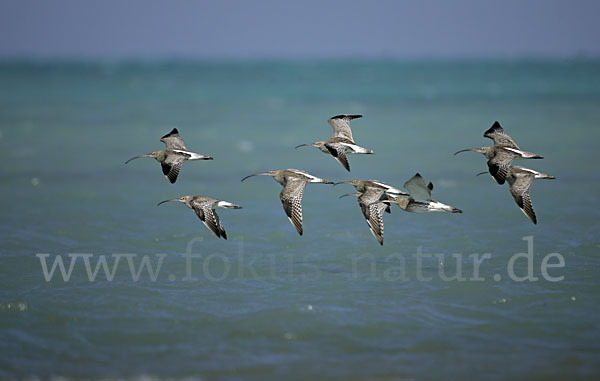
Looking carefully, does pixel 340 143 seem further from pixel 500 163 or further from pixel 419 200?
pixel 500 163

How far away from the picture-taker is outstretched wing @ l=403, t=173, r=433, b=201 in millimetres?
13711

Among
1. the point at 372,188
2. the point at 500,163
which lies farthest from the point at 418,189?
the point at 500,163

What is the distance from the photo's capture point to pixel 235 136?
35594mm

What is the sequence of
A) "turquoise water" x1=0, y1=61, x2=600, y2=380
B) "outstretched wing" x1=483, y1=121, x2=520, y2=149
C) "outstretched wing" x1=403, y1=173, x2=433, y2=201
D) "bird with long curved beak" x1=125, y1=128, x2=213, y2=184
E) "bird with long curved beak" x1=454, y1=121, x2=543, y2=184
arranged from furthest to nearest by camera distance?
"outstretched wing" x1=483, y1=121, x2=520, y2=149 < "bird with long curved beak" x1=125, y1=128, x2=213, y2=184 < "bird with long curved beak" x1=454, y1=121, x2=543, y2=184 < "outstretched wing" x1=403, y1=173, x2=433, y2=201 < "turquoise water" x1=0, y1=61, x2=600, y2=380

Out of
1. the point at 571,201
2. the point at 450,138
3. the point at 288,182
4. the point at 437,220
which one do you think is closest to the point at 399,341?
the point at 288,182

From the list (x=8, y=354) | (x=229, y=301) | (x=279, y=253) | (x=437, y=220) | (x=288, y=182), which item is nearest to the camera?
(x=8, y=354)

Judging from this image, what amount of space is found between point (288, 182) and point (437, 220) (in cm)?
517

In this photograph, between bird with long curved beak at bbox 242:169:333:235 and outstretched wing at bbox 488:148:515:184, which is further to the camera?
outstretched wing at bbox 488:148:515:184

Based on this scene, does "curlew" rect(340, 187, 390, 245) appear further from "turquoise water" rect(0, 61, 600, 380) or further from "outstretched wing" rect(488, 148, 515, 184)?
"outstretched wing" rect(488, 148, 515, 184)

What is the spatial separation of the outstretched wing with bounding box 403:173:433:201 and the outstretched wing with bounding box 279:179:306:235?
173 cm

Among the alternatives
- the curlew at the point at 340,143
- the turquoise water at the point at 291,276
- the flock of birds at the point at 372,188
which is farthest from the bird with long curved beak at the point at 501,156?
the curlew at the point at 340,143

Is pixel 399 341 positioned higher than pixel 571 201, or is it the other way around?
pixel 571 201

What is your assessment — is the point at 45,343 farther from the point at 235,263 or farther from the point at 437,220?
the point at 437,220

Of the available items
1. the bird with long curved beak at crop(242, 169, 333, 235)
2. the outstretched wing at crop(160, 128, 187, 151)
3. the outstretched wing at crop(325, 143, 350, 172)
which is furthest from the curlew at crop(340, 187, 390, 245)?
the outstretched wing at crop(160, 128, 187, 151)
